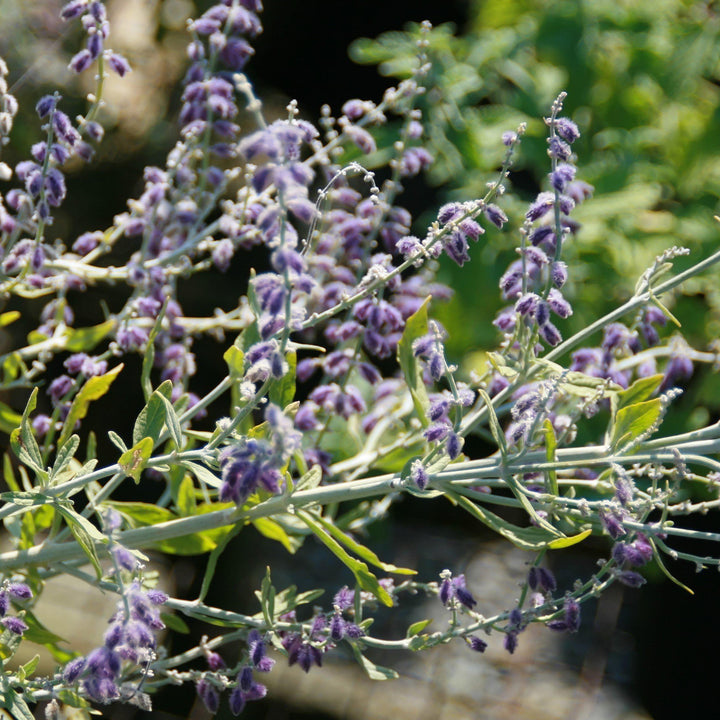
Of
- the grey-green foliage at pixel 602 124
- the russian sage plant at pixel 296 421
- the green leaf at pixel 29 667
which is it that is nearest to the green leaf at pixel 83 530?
the russian sage plant at pixel 296 421

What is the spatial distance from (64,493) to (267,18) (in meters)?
3.41

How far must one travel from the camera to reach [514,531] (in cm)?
81

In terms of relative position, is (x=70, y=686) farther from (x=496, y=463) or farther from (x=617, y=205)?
(x=617, y=205)

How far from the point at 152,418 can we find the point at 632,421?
1.45 feet

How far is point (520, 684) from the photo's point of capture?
8.13 feet

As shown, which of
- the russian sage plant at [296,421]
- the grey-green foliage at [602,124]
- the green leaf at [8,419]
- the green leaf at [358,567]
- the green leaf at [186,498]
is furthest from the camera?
the grey-green foliage at [602,124]

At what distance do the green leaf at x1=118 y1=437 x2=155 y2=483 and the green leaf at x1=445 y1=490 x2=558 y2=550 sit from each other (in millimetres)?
273

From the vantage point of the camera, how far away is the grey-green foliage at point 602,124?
6.24 ft

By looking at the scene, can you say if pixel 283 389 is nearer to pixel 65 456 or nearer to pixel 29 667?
pixel 65 456

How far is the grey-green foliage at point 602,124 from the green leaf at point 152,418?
3.73 feet

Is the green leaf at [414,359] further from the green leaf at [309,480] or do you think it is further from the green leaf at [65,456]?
the green leaf at [65,456]

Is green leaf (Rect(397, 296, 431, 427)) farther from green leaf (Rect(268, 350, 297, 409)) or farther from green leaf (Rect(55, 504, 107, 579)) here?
green leaf (Rect(55, 504, 107, 579))

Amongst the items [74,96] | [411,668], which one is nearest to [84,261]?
[411,668]

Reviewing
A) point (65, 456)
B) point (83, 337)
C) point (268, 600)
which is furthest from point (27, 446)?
point (83, 337)
